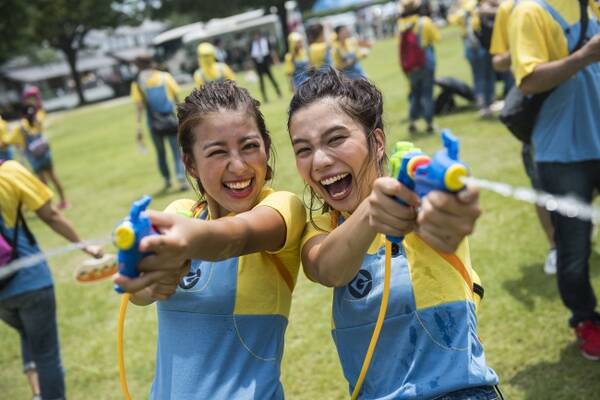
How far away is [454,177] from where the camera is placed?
117 centimetres

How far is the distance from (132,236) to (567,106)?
263 centimetres

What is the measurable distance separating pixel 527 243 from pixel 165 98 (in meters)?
5.70

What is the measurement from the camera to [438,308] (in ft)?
6.22

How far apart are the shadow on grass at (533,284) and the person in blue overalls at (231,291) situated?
9.15 feet

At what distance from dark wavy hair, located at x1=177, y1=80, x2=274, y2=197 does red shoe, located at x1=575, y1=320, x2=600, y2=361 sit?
2304mm

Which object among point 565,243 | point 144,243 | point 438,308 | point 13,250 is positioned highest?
point 144,243

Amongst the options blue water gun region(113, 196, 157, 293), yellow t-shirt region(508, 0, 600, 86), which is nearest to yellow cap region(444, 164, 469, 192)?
blue water gun region(113, 196, 157, 293)

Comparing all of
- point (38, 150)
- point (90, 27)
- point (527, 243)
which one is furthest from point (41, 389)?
point (90, 27)

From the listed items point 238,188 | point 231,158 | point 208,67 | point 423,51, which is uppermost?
point 231,158

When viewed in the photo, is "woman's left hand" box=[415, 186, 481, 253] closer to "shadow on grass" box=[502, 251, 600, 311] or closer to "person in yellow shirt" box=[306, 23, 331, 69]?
"shadow on grass" box=[502, 251, 600, 311]

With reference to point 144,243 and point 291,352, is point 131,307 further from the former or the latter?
point 144,243

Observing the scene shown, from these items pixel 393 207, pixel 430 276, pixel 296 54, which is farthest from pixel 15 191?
pixel 296 54

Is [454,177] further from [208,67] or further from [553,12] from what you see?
[208,67]

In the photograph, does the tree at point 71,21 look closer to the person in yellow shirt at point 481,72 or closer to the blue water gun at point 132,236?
the person in yellow shirt at point 481,72
